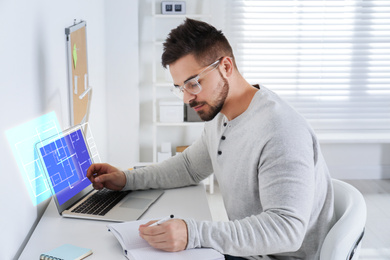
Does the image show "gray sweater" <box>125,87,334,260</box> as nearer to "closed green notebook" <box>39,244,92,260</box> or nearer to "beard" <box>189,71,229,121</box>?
"beard" <box>189,71,229,121</box>

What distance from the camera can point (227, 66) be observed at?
157cm

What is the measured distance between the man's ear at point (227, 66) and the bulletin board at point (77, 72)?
1.97 ft

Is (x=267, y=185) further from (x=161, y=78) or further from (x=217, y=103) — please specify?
(x=161, y=78)

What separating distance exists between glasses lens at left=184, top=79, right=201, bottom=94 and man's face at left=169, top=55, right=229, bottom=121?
10 mm

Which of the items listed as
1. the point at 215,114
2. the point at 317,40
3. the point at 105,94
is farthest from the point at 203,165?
the point at 317,40

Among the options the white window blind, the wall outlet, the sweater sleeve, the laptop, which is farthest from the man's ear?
the white window blind

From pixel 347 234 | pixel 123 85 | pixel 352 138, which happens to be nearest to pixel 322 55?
pixel 352 138

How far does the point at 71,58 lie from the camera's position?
1948mm

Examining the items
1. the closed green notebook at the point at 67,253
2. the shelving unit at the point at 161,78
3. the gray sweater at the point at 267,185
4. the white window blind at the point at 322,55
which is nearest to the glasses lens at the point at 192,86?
the gray sweater at the point at 267,185

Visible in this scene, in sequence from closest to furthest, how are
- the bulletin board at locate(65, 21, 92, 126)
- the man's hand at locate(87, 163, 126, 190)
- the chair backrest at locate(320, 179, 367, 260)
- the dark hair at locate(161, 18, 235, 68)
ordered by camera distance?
1. the chair backrest at locate(320, 179, 367, 260)
2. the dark hair at locate(161, 18, 235, 68)
3. the man's hand at locate(87, 163, 126, 190)
4. the bulletin board at locate(65, 21, 92, 126)

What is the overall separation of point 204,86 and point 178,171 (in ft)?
1.39

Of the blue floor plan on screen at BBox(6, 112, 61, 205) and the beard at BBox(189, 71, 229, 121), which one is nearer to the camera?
the blue floor plan on screen at BBox(6, 112, 61, 205)

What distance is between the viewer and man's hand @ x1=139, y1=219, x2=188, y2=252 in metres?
1.25

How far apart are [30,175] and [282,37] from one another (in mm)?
2938
